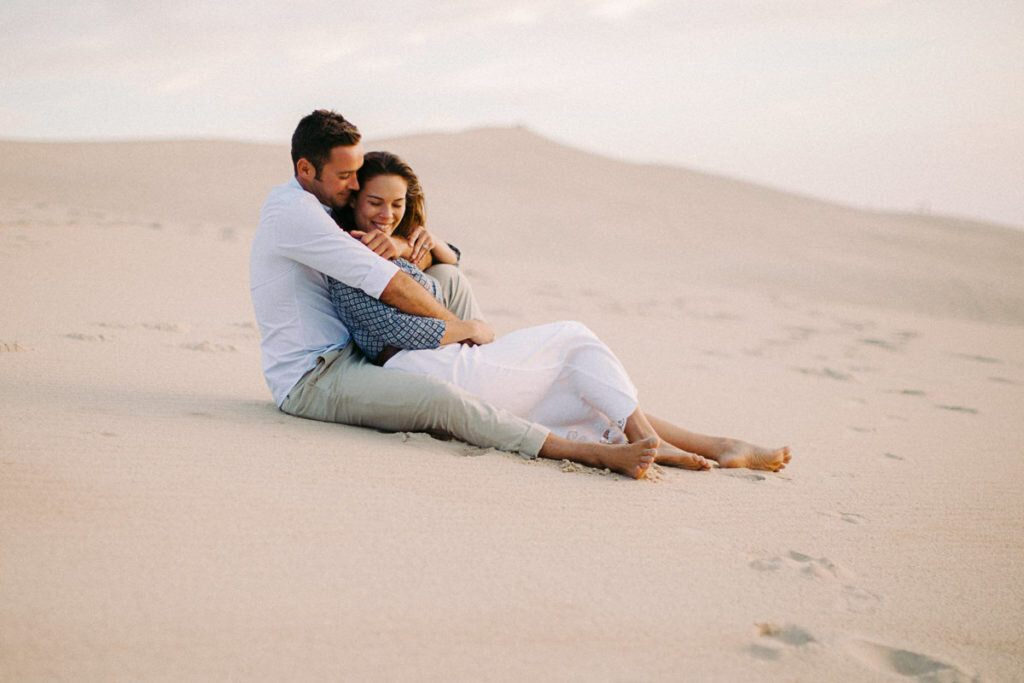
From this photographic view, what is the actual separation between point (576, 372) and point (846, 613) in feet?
5.24

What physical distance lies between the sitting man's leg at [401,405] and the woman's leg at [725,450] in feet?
2.42

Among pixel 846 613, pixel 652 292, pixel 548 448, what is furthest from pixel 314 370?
pixel 652 292

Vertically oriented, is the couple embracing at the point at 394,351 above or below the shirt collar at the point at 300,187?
below

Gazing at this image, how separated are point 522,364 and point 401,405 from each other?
1.87ft

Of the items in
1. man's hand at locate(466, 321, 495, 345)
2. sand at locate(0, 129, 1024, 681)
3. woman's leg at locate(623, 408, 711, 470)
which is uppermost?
man's hand at locate(466, 321, 495, 345)

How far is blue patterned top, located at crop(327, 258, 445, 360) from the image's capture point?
334 cm

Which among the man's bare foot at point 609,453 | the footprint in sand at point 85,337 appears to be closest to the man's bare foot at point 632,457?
the man's bare foot at point 609,453

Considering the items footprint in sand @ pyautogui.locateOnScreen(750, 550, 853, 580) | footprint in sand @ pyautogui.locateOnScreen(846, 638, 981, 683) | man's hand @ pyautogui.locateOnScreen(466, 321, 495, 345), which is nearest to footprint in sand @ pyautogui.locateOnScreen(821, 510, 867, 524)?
footprint in sand @ pyautogui.locateOnScreen(750, 550, 853, 580)

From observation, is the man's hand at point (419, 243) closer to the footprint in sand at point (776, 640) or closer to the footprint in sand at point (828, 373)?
the footprint in sand at point (776, 640)

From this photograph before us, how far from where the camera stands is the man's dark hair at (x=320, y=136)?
3387mm

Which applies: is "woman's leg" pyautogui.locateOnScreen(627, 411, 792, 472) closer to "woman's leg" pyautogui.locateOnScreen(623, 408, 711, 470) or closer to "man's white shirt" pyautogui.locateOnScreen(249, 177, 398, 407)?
"woman's leg" pyautogui.locateOnScreen(623, 408, 711, 470)

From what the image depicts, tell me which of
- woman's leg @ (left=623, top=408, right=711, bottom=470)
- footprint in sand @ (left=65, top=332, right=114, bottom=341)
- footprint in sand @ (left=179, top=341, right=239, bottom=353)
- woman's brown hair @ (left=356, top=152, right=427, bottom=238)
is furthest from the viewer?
footprint in sand @ (left=179, top=341, right=239, bottom=353)

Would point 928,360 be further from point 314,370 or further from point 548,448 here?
point 314,370

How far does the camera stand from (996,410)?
593cm
